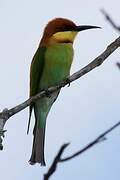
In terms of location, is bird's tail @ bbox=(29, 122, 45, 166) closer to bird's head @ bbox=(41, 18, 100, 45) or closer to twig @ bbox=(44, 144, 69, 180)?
bird's head @ bbox=(41, 18, 100, 45)

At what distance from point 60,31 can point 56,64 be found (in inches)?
8.6

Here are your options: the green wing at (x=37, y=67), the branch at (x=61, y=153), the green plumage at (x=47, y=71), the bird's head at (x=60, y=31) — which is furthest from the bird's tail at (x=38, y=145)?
the branch at (x=61, y=153)

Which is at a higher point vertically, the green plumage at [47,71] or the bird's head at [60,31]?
the bird's head at [60,31]

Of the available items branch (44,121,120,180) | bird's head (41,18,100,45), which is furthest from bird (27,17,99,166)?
branch (44,121,120,180)

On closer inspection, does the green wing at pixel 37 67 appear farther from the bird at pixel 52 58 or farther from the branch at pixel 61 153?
the branch at pixel 61 153

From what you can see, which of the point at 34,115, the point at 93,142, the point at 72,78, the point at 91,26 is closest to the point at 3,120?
the point at 72,78

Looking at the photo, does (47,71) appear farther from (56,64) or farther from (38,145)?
(38,145)

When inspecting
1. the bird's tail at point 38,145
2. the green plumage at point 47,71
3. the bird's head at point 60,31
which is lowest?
the bird's tail at point 38,145

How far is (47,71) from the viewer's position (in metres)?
3.21

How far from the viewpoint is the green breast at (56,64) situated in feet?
10.2

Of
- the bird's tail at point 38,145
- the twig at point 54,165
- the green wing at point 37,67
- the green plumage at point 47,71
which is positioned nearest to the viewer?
the twig at point 54,165

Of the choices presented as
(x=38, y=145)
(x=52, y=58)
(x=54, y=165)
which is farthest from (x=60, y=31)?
(x=54, y=165)

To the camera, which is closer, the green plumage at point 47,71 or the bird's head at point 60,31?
the green plumage at point 47,71

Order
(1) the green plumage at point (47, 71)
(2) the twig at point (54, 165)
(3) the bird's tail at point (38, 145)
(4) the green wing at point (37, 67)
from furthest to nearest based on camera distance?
(4) the green wing at point (37, 67) < (1) the green plumage at point (47, 71) < (3) the bird's tail at point (38, 145) < (2) the twig at point (54, 165)
